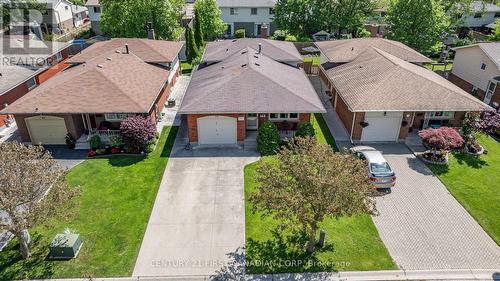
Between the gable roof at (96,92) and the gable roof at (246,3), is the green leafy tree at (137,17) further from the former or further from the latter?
the gable roof at (246,3)

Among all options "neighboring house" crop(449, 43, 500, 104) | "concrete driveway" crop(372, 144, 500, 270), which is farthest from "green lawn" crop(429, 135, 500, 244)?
"neighboring house" crop(449, 43, 500, 104)

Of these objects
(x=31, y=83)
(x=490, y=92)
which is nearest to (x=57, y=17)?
(x=31, y=83)

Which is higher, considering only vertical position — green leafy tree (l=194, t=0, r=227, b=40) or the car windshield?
green leafy tree (l=194, t=0, r=227, b=40)

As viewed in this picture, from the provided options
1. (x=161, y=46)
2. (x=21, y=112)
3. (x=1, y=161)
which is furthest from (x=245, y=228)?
(x=161, y=46)

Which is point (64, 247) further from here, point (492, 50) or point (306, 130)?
point (492, 50)

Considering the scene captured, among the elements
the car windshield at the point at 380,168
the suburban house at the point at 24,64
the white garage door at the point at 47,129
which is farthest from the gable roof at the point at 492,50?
the suburban house at the point at 24,64

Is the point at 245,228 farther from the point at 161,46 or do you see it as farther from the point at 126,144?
the point at 161,46

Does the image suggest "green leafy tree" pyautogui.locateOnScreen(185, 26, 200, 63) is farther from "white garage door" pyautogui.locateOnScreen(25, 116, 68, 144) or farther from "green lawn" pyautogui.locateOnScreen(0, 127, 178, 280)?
"green lawn" pyautogui.locateOnScreen(0, 127, 178, 280)
